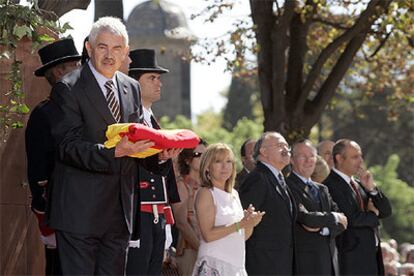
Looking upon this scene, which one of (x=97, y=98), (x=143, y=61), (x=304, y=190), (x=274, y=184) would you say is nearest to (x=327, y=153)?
(x=304, y=190)

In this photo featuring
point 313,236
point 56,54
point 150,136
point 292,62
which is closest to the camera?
point 150,136

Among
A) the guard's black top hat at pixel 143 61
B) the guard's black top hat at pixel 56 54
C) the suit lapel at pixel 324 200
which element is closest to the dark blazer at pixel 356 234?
the suit lapel at pixel 324 200

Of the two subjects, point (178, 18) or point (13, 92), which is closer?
point (13, 92)

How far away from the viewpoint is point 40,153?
7793 millimetres

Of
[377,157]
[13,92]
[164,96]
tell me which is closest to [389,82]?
[13,92]

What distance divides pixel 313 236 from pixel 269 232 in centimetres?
66

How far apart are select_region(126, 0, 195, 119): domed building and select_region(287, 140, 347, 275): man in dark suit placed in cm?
3973

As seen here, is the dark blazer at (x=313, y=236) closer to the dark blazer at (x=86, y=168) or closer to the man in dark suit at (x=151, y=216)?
the man in dark suit at (x=151, y=216)

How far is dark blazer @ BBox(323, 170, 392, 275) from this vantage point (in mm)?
11672

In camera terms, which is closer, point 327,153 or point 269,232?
point 269,232

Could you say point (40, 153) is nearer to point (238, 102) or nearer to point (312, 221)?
point (312, 221)

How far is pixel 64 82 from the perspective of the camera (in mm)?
6980

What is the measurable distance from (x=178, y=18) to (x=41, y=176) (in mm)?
50790

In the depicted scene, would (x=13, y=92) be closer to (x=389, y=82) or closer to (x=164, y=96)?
(x=389, y=82)
